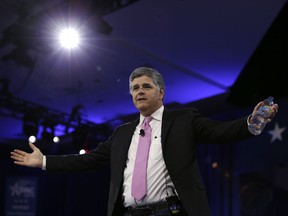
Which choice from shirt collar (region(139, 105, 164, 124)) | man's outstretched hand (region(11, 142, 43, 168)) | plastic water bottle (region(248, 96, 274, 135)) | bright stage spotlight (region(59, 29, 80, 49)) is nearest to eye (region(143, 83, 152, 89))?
shirt collar (region(139, 105, 164, 124))

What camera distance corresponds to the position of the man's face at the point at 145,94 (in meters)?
2.10

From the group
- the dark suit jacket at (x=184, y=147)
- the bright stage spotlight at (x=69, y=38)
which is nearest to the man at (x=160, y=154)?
the dark suit jacket at (x=184, y=147)

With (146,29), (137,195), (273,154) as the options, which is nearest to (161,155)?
(137,195)

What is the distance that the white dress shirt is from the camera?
6.34 feet

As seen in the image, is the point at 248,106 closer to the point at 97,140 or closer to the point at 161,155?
the point at 97,140

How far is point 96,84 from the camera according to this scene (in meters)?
7.90

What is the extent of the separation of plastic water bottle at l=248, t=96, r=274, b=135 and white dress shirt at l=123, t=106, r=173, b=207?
450 mm

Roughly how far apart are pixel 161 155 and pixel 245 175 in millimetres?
6863

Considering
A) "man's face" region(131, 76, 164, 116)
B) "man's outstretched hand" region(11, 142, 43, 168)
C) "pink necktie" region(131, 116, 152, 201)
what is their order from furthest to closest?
"man's outstretched hand" region(11, 142, 43, 168) → "man's face" region(131, 76, 164, 116) → "pink necktie" region(131, 116, 152, 201)

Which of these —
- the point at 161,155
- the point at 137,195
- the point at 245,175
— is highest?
the point at 245,175

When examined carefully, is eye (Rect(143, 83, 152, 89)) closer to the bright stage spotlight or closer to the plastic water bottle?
the plastic water bottle

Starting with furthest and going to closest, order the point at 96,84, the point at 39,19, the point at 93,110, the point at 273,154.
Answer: the point at 93,110 → the point at 96,84 → the point at 273,154 → the point at 39,19

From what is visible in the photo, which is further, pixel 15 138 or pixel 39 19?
pixel 15 138

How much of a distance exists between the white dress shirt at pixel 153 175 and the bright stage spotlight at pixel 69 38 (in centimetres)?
404
